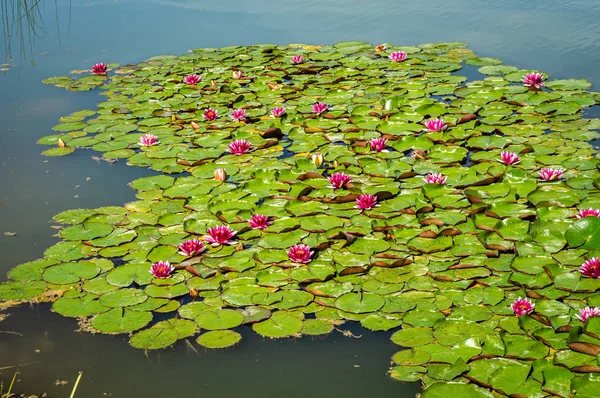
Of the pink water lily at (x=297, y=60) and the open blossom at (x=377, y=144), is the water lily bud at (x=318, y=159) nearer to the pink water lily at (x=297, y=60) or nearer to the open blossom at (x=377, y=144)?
the open blossom at (x=377, y=144)

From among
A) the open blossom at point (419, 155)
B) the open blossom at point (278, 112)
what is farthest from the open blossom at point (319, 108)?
the open blossom at point (419, 155)

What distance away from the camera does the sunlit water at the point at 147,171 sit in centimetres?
302

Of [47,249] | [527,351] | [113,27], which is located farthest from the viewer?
[113,27]

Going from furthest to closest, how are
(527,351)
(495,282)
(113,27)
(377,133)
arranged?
(113,27), (377,133), (495,282), (527,351)

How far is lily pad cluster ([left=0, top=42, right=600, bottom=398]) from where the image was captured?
3.12m

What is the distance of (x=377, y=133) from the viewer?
18.0 ft

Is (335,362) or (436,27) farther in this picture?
(436,27)

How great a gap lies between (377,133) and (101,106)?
2.93 m

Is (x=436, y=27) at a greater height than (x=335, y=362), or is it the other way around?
(x=436, y=27)

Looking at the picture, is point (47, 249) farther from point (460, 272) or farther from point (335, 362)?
point (460, 272)

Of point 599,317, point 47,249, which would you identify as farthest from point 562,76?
point 47,249

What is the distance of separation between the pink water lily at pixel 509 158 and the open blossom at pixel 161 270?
2593mm

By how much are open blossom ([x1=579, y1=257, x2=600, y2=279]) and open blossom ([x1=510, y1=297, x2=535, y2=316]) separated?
0.43m

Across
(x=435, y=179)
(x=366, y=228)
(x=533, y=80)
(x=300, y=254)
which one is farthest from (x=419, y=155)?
(x=533, y=80)
